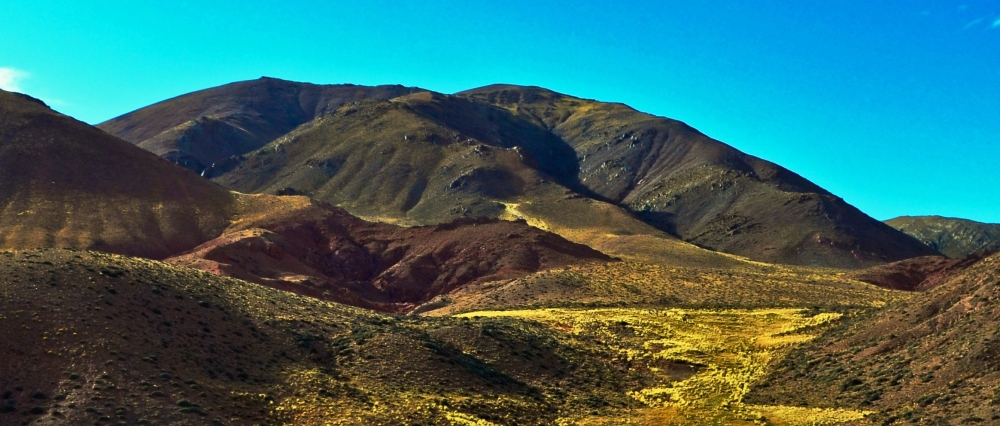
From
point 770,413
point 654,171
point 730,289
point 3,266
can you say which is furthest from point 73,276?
point 654,171

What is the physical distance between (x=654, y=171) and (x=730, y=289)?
98.7 metres

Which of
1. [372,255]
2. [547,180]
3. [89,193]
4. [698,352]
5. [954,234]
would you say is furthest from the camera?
[954,234]

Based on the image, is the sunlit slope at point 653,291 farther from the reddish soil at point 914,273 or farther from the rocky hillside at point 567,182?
the rocky hillside at point 567,182

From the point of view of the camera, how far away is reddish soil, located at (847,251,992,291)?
86500 mm

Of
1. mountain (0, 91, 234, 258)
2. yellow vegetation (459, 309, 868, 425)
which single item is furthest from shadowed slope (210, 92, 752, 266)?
yellow vegetation (459, 309, 868, 425)

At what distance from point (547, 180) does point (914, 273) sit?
61302mm

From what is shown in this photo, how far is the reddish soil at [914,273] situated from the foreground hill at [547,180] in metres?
17.3

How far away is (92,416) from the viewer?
28625mm

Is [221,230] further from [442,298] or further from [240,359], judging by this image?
[240,359]

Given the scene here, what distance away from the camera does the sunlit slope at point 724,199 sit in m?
118

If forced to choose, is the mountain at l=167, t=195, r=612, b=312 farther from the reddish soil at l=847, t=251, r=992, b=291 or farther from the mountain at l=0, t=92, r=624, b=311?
the reddish soil at l=847, t=251, r=992, b=291

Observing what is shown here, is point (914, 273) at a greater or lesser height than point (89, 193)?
greater

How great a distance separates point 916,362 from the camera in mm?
38219

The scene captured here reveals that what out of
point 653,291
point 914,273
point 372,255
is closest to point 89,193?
point 372,255
